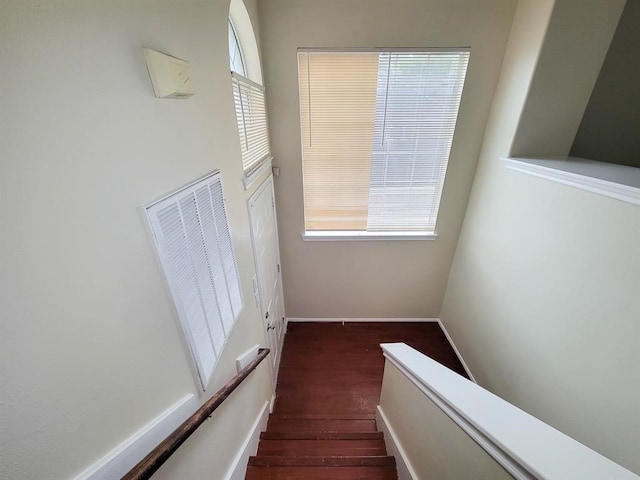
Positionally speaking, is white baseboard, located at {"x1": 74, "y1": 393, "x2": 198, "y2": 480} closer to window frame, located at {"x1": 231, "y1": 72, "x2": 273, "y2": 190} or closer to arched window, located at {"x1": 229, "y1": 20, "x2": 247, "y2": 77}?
window frame, located at {"x1": 231, "y1": 72, "x2": 273, "y2": 190}

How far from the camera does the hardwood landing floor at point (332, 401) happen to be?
1659 millimetres

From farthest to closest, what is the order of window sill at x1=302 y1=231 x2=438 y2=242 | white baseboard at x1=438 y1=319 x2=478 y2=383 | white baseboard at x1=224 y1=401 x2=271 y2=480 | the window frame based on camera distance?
window sill at x1=302 y1=231 x2=438 y2=242
white baseboard at x1=438 y1=319 x2=478 y2=383
the window frame
white baseboard at x1=224 y1=401 x2=271 y2=480

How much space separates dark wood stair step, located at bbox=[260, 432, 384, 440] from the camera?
2035 mm

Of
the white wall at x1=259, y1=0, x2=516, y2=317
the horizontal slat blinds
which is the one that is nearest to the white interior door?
the white wall at x1=259, y1=0, x2=516, y2=317

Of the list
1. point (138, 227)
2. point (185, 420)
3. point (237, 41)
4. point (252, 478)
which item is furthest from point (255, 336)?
point (237, 41)

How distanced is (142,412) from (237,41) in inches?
92.1

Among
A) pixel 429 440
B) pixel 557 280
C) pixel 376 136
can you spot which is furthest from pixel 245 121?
pixel 557 280

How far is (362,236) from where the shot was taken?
113 inches

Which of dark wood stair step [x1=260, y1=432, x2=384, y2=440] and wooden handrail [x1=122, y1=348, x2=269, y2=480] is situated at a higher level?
wooden handrail [x1=122, y1=348, x2=269, y2=480]

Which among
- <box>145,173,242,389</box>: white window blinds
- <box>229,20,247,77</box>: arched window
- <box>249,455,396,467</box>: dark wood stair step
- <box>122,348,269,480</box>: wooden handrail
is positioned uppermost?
<box>229,20,247,77</box>: arched window

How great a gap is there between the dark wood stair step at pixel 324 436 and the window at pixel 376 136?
1848 mm

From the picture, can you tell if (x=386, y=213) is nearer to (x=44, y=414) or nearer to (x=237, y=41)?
(x=237, y=41)

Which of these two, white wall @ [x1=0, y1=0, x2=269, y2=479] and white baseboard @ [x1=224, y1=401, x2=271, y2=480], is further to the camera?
white baseboard @ [x1=224, y1=401, x2=271, y2=480]

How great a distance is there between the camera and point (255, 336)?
1867 millimetres
